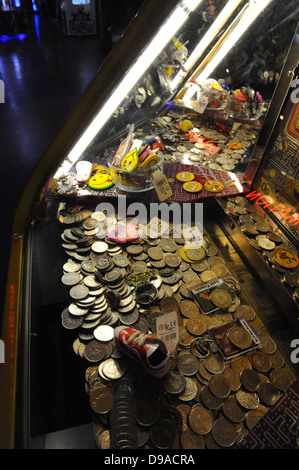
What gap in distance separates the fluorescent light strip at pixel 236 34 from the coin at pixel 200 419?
154 inches

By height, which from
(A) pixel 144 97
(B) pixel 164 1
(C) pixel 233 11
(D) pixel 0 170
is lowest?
(D) pixel 0 170

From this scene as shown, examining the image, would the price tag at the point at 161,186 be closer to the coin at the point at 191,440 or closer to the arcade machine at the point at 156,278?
the arcade machine at the point at 156,278

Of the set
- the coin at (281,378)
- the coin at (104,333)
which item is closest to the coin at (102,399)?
the coin at (104,333)

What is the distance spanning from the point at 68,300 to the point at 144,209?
40.8 inches

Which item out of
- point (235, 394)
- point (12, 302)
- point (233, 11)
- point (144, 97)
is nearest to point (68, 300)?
point (12, 302)

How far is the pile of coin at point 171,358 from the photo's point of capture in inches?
57.8

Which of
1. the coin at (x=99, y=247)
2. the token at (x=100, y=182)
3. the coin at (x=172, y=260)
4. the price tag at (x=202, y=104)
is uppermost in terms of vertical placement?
the price tag at (x=202, y=104)

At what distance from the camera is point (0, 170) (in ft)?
13.2

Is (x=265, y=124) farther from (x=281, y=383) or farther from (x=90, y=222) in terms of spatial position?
(x=281, y=383)

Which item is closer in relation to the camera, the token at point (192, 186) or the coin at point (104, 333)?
the coin at point (104, 333)

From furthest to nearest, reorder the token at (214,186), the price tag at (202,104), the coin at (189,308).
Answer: the price tag at (202,104), the token at (214,186), the coin at (189,308)

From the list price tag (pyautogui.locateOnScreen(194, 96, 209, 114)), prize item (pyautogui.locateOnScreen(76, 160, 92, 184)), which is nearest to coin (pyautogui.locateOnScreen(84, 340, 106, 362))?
prize item (pyautogui.locateOnScreen(76, 160, 92, 184))

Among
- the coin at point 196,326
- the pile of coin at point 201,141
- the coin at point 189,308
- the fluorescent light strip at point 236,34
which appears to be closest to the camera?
the coin at point 196,326

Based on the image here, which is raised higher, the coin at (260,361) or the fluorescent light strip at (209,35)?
the fluorescent light strip at (209,35)
